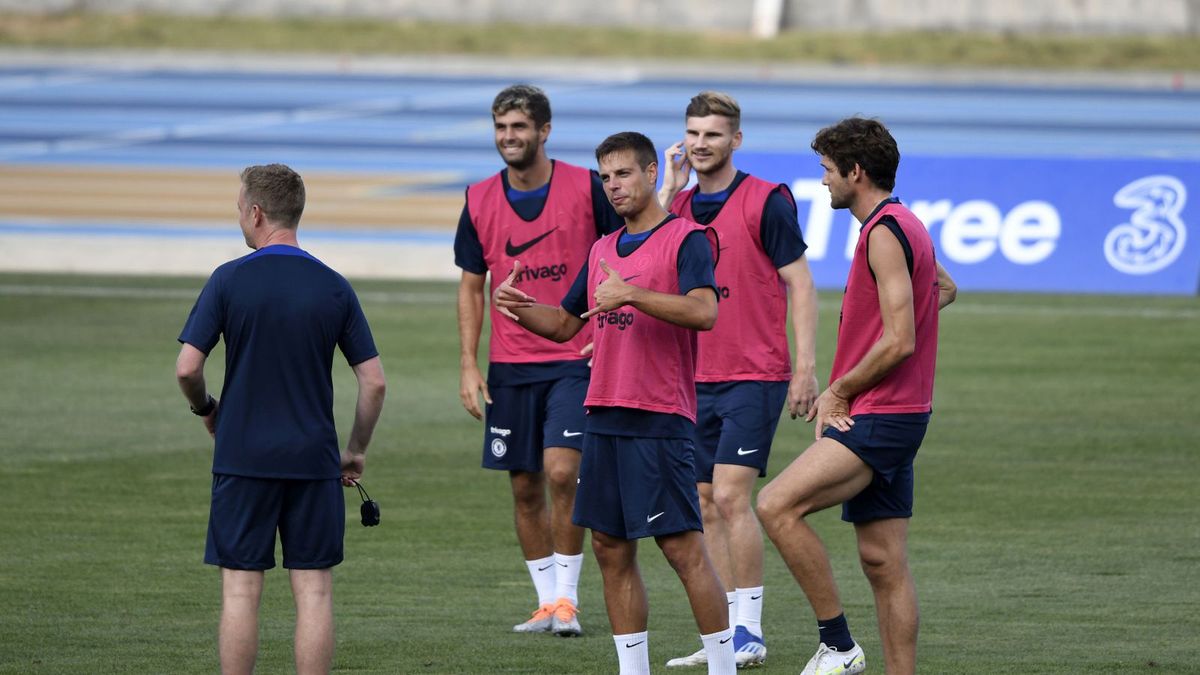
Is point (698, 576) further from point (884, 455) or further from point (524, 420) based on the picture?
point (524, 420)

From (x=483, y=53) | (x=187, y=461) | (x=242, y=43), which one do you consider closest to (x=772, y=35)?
(x=483, y=53)

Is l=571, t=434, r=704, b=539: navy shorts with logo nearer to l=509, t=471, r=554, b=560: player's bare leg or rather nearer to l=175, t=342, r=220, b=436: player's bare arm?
l=175, t=342, r=220, b=436: player's bare arm

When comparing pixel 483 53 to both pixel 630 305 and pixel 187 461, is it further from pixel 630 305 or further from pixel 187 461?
pixel 630 305

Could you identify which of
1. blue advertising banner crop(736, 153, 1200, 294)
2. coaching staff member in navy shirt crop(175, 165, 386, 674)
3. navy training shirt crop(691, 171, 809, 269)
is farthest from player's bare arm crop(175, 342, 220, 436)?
blue advertising banner crop(736, 153, 1200, 294)

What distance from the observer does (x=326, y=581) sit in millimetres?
6242

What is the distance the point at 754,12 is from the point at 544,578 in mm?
39948

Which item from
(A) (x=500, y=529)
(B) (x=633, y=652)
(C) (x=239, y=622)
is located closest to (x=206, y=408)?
(C) (x=239, y=622)

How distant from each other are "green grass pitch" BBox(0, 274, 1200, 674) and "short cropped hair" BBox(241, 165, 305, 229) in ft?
7.02

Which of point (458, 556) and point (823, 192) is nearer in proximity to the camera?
point (458, 556)

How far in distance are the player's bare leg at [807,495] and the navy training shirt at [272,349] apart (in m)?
1.65

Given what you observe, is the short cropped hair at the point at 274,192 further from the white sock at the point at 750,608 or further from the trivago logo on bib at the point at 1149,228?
the trivago logo on bib at the point at 1149,228

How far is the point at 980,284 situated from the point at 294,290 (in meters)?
15.2

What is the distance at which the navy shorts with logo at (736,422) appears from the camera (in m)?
A: 7.84

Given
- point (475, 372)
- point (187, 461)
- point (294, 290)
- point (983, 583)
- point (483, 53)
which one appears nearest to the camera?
point (294, 290)
